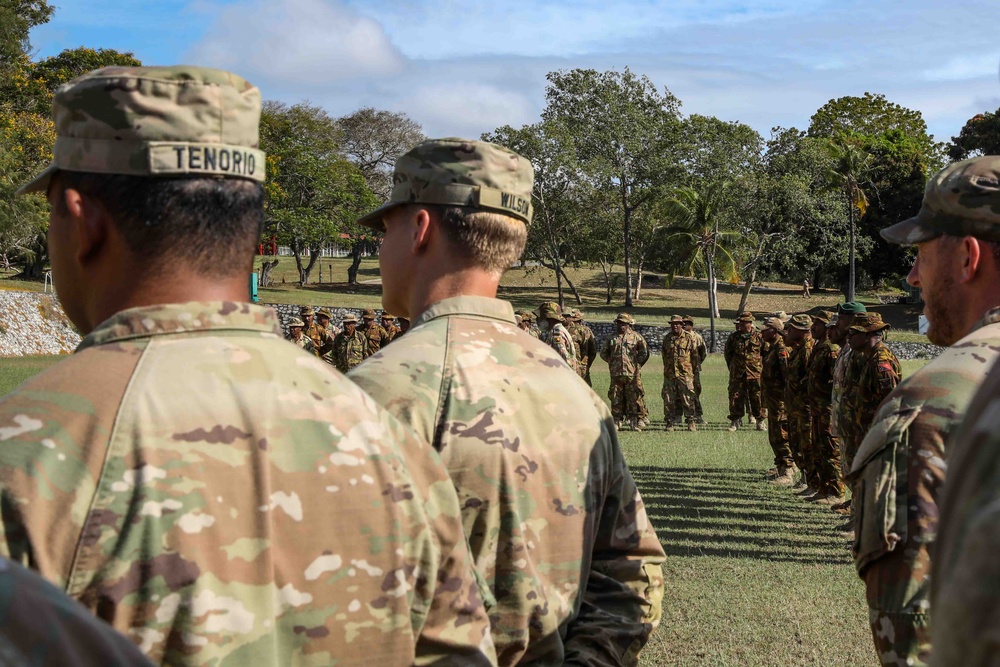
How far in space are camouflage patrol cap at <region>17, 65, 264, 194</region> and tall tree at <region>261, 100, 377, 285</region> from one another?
154ft

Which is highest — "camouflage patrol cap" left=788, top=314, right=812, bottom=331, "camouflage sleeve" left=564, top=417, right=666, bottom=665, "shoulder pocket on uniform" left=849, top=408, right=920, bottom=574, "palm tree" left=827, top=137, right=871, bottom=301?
"palm tree" left=827, top=137, right=871, bottom=301

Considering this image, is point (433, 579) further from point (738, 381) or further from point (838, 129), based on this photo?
point (838, 129)

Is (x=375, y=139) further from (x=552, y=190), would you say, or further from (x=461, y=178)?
(x=461, y=178)

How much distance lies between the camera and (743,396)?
57.3 ft

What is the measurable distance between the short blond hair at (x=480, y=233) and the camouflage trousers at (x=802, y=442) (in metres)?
9.65

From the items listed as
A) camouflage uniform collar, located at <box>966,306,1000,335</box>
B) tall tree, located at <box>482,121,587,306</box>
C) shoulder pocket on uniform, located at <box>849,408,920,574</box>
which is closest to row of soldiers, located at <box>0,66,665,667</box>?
shoulder pocket on uniform, located at <box>849,408,920,574</box>

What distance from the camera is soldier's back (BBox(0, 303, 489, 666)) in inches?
56.4

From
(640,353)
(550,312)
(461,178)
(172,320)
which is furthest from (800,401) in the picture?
(172,320)

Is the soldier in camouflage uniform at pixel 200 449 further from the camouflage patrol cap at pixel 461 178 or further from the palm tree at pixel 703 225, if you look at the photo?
the palm tree at pixel 703 225

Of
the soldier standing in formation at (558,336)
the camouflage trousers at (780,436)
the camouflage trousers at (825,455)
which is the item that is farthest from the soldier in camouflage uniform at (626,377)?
the camouflage trousers at (825,455)

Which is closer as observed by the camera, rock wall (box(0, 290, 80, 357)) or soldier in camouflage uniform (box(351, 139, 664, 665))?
soldier in camouflage uniform (box(351, 139, 664, 665))

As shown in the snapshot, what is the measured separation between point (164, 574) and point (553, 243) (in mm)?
43034

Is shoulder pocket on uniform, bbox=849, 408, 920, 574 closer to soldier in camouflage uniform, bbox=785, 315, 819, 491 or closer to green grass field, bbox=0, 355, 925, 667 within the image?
green grass field, bbox=0, 355, 925, 667

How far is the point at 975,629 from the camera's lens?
71cm
